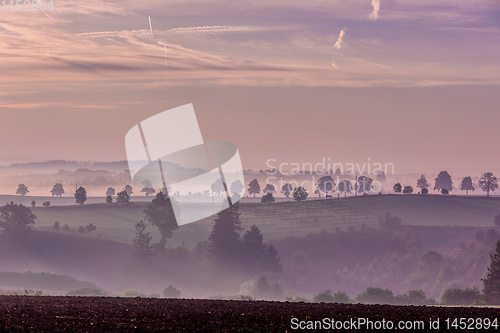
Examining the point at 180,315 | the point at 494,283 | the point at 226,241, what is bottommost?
the point at 180,315

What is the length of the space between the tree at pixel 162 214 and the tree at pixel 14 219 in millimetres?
35741

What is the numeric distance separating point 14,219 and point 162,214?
138ft

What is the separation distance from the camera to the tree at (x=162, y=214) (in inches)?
7072

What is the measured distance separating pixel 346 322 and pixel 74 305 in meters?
15.4

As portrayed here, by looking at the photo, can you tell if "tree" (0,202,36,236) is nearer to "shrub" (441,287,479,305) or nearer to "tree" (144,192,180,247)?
"tree" (144,192,180,247)

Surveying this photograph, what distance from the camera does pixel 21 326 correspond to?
31.8m

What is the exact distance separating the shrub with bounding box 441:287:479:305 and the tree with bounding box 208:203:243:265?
236 feet

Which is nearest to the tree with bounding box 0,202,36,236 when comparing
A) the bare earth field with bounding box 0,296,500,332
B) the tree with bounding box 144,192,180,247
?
the tree with bounding box 144,192,180,247

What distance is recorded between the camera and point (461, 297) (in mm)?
111062

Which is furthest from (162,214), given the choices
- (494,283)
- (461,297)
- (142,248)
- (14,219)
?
(494,283)

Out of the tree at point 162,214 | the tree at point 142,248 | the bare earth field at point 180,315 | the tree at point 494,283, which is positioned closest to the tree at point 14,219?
the tree at point 142,248

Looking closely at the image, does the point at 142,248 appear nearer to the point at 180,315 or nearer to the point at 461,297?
the point at 461,297

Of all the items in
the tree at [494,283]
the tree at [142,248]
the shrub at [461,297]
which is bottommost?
the shrub at [461,297]

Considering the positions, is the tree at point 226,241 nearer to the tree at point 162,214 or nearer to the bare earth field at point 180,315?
the tree at point 162,214
